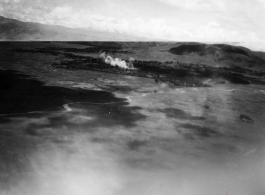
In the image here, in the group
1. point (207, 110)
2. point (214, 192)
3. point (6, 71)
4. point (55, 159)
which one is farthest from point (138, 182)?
point (6, 71)

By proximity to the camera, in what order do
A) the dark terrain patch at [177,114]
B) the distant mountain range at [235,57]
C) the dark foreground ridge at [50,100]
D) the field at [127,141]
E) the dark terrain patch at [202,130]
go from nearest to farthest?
the field at [127,141] < the dark terrain patch at [202,130] < the dark foreground ridge at [50,100] < the dark terrain patch at [177,114] < the distant mountain range at [235,57]

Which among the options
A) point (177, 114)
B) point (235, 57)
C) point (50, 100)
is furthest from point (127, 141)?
point (235, 57)

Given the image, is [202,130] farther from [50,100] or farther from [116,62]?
[116,62]

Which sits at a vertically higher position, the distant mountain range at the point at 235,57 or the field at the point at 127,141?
the distant mountain range at the point at 235,57

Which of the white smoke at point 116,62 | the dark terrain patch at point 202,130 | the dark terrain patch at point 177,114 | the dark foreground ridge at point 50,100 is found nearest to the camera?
the dark terrain patch at point 202,130

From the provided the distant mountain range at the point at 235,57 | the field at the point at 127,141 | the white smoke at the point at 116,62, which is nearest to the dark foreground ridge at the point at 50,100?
the field at the point at 127,141

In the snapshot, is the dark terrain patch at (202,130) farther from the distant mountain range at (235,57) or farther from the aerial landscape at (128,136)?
the distant mountain range at (235,57)

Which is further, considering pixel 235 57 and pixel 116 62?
pixel 116 62

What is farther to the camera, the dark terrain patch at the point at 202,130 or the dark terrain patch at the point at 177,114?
the dark terrain patch at the point at 177,114

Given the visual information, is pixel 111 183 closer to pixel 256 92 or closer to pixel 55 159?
pixel 55 159
